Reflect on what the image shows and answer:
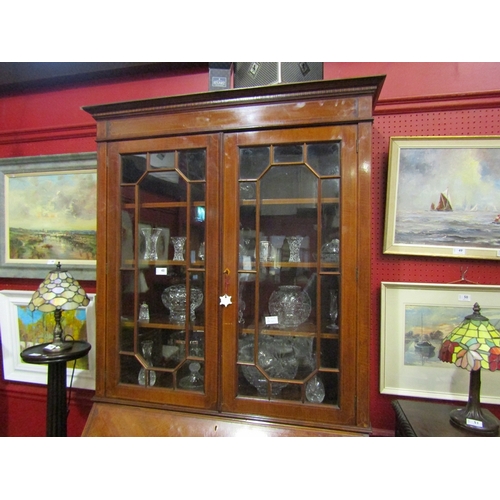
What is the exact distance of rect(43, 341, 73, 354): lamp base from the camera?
4.05 feet

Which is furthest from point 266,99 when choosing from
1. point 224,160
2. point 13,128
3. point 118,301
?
point 13,128

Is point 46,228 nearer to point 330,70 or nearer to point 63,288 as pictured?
point 63,288

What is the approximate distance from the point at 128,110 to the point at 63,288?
0.82 meters

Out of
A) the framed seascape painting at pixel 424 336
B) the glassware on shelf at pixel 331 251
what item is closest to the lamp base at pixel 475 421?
the framed seascape painting at pixel 424 336

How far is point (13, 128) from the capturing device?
1746 mm

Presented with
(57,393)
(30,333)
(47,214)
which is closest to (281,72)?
(47,214)

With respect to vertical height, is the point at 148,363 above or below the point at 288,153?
below

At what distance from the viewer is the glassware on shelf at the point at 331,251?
1015 mm

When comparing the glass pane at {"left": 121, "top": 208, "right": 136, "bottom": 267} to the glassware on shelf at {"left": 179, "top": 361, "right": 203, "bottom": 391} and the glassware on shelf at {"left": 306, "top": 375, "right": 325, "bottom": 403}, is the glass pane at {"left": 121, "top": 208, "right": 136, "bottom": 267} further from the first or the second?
the glassware on shelf at {"left": 306, "top": 375, "right": 325, "bottom": 403}

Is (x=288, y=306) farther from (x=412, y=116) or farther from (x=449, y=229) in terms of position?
(x=412, y=116)

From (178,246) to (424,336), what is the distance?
4.00 ft

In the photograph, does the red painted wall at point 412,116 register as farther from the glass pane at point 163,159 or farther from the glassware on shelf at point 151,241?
the glassware on shelf at point 151,241

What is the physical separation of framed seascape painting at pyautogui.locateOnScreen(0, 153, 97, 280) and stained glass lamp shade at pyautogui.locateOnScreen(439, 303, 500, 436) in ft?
5.73

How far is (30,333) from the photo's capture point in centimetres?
168
